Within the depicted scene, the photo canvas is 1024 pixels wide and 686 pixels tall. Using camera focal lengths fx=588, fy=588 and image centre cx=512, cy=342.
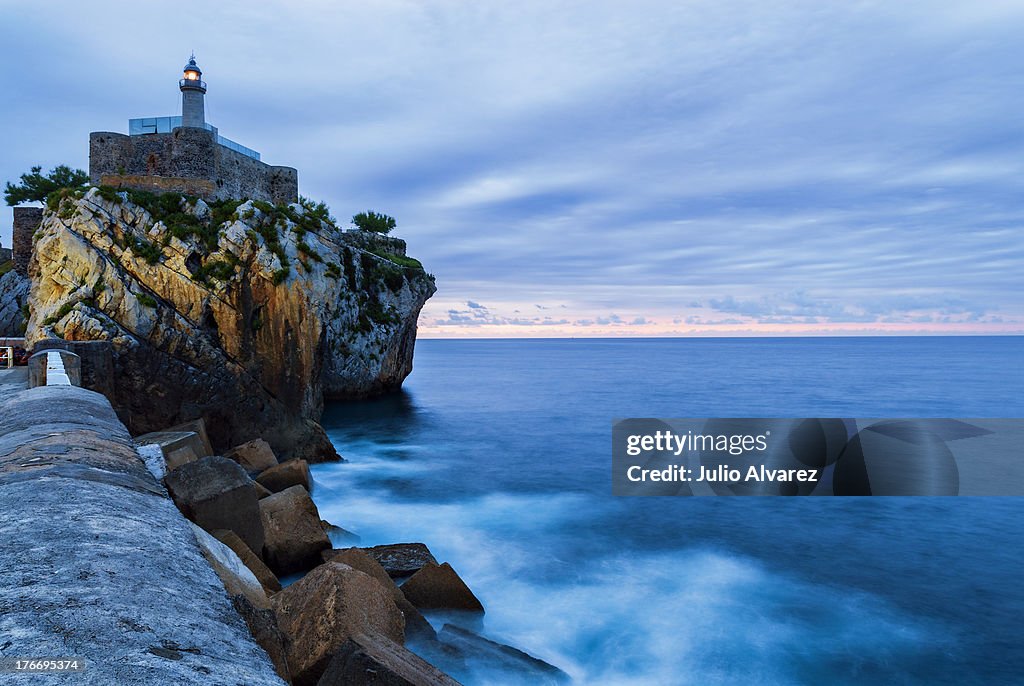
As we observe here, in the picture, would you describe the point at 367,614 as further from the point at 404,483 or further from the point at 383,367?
the point at 383,367

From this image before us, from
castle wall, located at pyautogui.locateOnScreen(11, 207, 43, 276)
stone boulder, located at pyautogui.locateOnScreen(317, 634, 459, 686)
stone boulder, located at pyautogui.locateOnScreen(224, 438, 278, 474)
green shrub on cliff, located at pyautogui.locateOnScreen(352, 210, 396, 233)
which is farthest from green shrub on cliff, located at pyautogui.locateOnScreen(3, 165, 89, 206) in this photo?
stone boulder, located at pyautogui.locateOnScreen(317, 634, 459, 686)

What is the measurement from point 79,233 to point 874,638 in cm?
2924

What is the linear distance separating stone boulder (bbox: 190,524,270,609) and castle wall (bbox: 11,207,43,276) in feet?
155

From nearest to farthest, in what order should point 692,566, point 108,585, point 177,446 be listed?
point 108,585 → point 177,446 → point 692,566

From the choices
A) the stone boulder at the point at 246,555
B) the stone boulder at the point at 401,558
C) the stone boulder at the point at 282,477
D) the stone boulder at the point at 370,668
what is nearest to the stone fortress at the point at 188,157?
the stone boulder at the point at 282,477

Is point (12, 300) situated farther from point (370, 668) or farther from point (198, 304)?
point (370, 668)

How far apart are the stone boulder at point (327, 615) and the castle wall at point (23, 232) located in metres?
45.8

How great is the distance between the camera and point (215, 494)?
8.62m

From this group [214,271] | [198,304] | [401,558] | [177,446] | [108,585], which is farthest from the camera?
[214,271]

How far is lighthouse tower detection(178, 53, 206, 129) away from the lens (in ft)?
119

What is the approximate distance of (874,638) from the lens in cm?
1225

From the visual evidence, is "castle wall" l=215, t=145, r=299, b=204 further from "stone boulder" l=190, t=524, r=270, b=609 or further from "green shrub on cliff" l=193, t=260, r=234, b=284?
"stone boulder" l=190, t=524, r=270, b=609

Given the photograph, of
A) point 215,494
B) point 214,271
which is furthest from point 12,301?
point 215,494

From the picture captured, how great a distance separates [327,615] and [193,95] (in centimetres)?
3993
